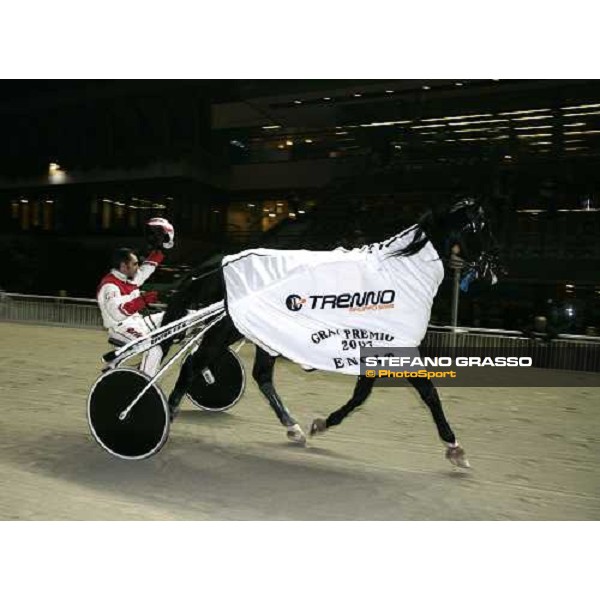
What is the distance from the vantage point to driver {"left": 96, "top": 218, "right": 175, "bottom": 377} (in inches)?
167

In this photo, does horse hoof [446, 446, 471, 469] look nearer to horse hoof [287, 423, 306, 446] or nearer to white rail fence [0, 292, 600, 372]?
horse hoof [287, 423, 306, 446]

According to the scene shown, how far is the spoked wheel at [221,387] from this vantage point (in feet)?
17.0

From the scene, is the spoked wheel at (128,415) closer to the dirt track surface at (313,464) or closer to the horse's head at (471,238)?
the dirt track surface at (313,464)

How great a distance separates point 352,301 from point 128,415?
1714 mm

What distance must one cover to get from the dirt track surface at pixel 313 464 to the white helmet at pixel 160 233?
5.16ft

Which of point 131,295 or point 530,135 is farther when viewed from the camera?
point 530,135

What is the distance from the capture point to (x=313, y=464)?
13.0ft

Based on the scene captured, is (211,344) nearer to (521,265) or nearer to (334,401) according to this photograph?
(334,401)

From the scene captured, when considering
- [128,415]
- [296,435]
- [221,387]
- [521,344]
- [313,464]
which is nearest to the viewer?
[128,415]

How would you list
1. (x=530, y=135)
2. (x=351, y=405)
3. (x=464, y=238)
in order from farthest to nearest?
1. (x=530, y=135)
2. (x=351, y=405)
3. (x=464, y=238)

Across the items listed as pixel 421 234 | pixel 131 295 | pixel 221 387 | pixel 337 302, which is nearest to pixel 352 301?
pixel 337 302

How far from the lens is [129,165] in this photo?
766 inches

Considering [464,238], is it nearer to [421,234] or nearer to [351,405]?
[421,234]

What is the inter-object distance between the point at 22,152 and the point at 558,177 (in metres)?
18.7
